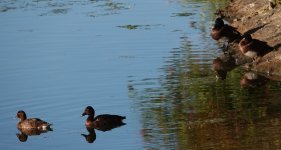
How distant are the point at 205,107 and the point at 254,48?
4.96m

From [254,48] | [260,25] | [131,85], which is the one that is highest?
[254,48]

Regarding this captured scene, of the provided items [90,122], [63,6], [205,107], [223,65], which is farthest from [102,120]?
[63,6]

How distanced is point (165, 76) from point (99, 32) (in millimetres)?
8551

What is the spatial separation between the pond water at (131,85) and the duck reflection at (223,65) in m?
0.24

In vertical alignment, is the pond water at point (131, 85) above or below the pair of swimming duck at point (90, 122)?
below

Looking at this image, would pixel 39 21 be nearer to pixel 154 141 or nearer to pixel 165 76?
pixel 165 76

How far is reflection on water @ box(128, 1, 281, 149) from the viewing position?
55.2ft

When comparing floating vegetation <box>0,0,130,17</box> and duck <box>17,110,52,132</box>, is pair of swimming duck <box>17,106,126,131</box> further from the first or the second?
floating vegetation <box>0,0,130,17</box>

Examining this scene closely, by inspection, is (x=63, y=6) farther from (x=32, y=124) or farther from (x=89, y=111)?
(x=32, y=124)

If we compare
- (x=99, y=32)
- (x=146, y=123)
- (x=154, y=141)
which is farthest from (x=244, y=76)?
(x=99, y=32)

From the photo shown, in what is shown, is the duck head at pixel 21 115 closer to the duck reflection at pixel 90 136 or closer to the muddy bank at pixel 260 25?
the duck reflection at pixel 90 136

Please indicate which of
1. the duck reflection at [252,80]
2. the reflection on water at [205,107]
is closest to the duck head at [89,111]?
the reflection on water at [205,107]

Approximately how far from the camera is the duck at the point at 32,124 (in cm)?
1852

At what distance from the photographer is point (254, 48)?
79.6ft
